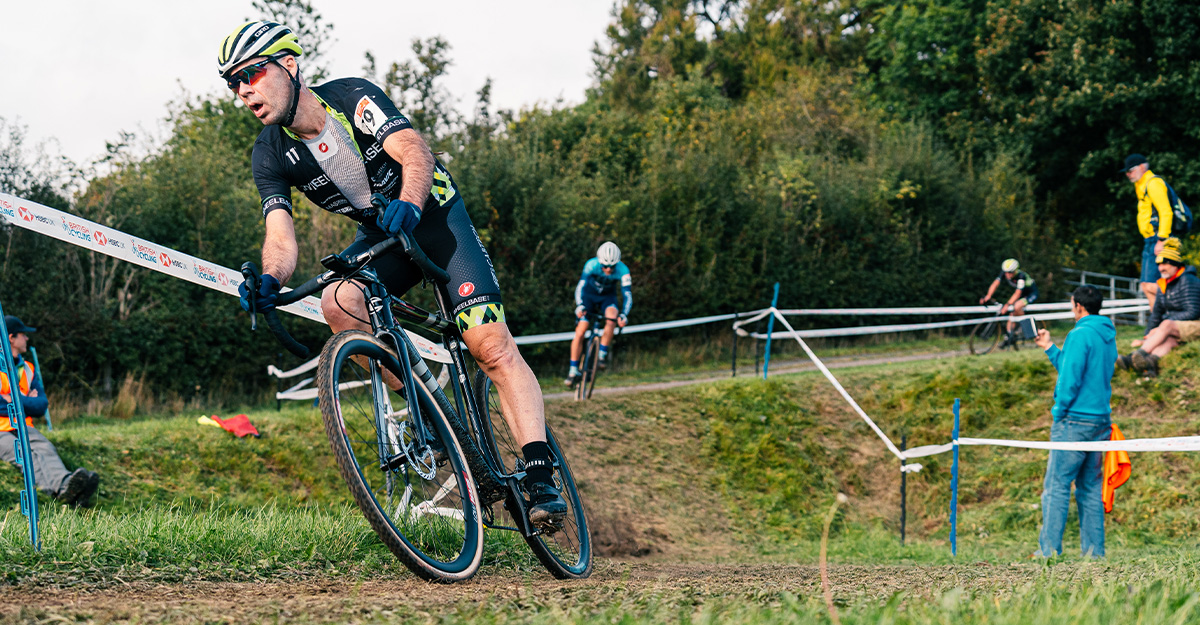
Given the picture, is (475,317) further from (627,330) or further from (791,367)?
(791,367)

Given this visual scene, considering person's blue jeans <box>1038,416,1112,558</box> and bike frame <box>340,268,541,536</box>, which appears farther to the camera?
person's blue jeans <box>1038,416,1112,558</box>

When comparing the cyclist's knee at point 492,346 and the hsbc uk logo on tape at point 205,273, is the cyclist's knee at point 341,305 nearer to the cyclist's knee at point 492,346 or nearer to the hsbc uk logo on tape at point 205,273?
the cyclist's knee at point 492,346

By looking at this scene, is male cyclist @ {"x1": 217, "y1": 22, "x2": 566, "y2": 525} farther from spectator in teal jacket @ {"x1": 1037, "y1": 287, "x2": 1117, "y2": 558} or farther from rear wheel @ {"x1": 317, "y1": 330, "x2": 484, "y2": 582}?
spectator in teal jacket @ {"x1": 1037, "y1": 287, "x2": 1117, "y2": 558}

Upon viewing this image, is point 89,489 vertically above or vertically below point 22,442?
below

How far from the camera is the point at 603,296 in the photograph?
14906mm

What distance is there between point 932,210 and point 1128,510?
17954 millimetres

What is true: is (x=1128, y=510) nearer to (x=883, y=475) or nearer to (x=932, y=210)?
(x=883, y=475)

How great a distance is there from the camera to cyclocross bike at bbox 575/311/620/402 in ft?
47.9

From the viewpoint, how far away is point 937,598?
116 inches

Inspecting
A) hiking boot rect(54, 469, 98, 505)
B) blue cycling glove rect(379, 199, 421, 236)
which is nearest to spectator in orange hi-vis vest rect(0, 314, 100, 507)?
hiking boot rect(54, 469, 98, 505)

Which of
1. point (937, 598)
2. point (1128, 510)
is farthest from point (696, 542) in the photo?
point (937, 598)

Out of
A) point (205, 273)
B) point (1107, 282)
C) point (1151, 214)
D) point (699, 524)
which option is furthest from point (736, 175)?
point (205, 273)

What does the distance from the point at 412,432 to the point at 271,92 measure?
155 centimetres

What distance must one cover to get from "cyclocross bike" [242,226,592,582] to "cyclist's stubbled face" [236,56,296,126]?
0.78 metres
